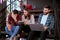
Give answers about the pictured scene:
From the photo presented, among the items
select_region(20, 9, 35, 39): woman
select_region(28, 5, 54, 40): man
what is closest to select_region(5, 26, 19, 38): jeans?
select_region(20, 9, 35, 39): woman

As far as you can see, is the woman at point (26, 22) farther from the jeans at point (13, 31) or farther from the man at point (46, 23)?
the man at point (46, 23)

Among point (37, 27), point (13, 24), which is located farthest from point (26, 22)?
point (37, 27)

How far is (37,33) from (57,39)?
3.01ft

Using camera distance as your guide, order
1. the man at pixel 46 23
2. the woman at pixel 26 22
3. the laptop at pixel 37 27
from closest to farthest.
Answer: the laptop at pixel 37 27, the man at pixel 46 23, the woman at pixel 26 22

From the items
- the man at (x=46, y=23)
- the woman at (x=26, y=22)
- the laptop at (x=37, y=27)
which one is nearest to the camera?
the laptop at (x=37, y=27)

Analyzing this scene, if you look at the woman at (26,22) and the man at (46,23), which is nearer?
the man at (46,23)

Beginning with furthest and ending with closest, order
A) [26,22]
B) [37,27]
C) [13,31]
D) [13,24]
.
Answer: [13,24]
[13,31]
[26,22]
[37,27]

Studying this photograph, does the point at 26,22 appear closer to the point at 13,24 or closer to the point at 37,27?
the point at 13,24

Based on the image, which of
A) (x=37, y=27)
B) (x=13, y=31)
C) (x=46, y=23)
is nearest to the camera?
(x=37, y=27)

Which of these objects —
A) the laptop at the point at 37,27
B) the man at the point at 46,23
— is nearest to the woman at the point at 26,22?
the man at the point at 46,23

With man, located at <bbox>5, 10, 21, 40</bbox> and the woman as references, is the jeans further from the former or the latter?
the woman

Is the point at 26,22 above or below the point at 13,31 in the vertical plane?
above

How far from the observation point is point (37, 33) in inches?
244

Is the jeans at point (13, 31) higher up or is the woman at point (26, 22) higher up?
the woman at point (26, 22)
